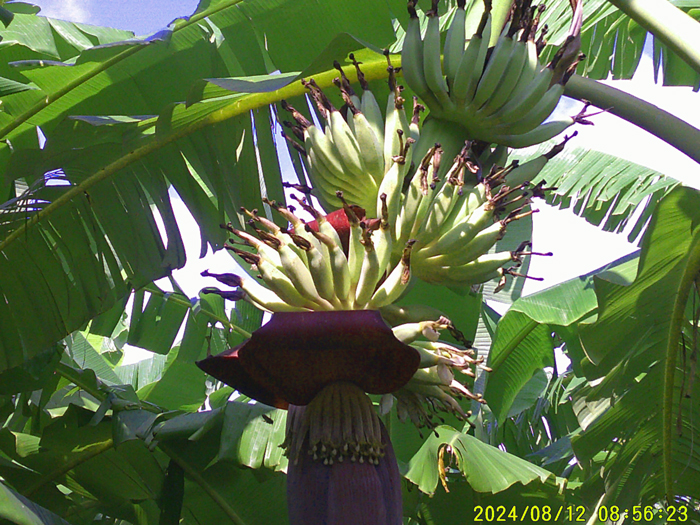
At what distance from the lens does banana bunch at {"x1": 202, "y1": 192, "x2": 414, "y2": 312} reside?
97 cm

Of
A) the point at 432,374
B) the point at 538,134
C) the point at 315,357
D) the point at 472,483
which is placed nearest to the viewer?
the point at 315,357

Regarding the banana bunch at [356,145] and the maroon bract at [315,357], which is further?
the banana bunch at [356,145]

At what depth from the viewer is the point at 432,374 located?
1055mm

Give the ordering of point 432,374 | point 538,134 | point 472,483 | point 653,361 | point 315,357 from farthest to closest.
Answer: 1. point 472,483
2. point 653,361
3. point 538,134
4. point 432,374
5. point 315,357

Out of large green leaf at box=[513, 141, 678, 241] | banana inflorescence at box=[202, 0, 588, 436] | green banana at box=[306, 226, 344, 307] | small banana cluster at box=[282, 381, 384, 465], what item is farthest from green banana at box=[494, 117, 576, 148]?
large green leaf at box=[513, 141, 678, 241]

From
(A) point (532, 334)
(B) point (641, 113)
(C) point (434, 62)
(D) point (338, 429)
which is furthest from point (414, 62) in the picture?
(A) point (532, 334)

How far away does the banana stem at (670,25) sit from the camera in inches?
48.3

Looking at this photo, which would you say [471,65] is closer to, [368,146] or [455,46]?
[455,46]

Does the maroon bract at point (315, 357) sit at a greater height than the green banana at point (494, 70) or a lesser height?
lesser

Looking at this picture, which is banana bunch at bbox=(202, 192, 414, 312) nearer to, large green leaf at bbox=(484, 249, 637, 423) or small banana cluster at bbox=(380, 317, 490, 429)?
small banana cluster at bbox=(380, 317, 490, 429)

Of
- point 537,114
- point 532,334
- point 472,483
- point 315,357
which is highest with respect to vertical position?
point 537,114

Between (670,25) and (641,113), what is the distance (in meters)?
0.17

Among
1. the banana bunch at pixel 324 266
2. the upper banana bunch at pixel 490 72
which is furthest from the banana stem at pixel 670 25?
the banana bunch at pixel 324 266

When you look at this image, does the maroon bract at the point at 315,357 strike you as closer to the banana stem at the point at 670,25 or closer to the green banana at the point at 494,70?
the green banana at the point at 494,70
